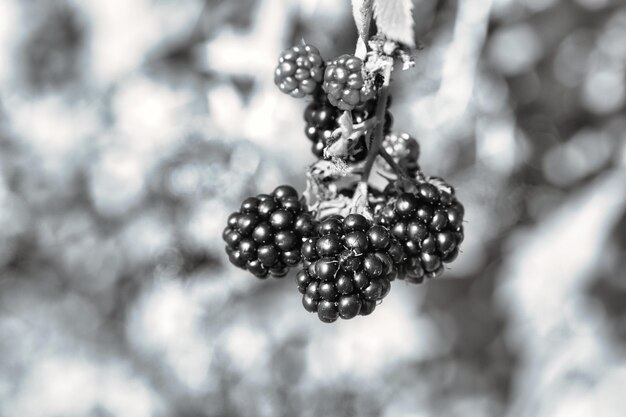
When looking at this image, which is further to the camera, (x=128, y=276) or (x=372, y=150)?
(x=128, y=276)

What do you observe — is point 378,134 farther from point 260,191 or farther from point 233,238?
point 260,191

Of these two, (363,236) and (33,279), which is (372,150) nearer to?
(363,236)

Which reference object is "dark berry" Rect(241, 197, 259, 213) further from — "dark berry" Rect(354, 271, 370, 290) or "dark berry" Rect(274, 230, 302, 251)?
"dark berry" Rect(354, 271, 370, 290)

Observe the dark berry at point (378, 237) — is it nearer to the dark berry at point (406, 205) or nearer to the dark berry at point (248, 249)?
the dark berry at point (406, 205)

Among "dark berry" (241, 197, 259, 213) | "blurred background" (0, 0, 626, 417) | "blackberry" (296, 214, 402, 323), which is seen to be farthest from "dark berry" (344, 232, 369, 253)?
"blurred background" (0, 0, 626, 417)

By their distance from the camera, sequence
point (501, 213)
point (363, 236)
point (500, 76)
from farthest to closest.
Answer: point (501, 213)
point (500, 76)
point (363, 236)

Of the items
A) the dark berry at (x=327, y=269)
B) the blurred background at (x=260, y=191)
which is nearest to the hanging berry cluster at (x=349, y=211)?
the dark berry at (x=327, y=269)

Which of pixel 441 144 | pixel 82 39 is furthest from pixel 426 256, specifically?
pixel 82 39

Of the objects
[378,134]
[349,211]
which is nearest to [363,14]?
[378,134]
